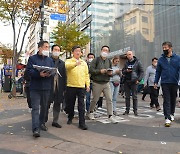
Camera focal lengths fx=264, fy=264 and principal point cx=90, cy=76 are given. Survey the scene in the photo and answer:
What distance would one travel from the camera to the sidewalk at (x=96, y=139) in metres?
4.24

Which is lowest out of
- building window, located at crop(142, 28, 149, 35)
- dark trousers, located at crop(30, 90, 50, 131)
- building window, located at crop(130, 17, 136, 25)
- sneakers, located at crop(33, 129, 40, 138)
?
sneakers, located at crop(33, 129, 40, 138)

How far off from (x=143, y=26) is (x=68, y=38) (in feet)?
50.9

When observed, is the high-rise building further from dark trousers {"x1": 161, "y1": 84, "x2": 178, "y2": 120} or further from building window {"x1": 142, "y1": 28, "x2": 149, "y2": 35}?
dark trousers {"x1": 161, "y1": 84, "x2": 178, "y2": 120}

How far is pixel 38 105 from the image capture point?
16.9 feet

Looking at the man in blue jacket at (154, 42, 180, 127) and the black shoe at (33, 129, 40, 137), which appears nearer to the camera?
the black shoe at (33, 129, 40, 137)

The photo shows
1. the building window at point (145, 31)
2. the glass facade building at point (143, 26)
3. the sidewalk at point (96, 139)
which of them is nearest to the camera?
the sidewalk at point (96, 139)

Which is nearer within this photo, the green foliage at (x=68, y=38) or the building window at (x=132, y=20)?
the building window at (x=132, y=20)

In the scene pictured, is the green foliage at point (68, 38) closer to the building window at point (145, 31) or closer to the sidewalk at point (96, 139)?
the building window at point (145, 31)

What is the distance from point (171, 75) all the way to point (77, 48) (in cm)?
222

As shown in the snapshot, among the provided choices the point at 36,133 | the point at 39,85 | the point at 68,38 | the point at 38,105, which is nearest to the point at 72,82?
the point at 39,85

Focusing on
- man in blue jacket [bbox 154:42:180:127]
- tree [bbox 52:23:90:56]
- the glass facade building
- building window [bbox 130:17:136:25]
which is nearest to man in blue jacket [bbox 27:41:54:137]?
man in blue jacket [bbox 154:42:180:127]

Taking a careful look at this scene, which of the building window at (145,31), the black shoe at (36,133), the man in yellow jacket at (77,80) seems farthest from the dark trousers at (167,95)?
the building window at (145,31)

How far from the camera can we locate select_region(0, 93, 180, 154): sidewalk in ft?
13.9

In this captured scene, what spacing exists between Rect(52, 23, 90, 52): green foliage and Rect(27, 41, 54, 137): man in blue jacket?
93.4ft
